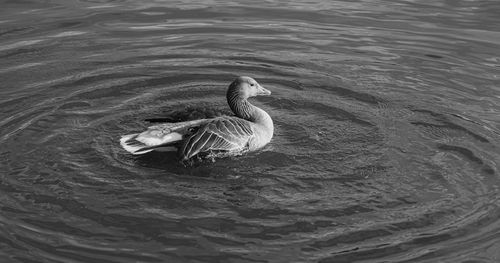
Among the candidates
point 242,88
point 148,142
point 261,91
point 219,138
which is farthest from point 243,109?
point 148,142

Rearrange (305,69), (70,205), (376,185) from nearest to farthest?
(70,205) → (376,185) → (305,69)

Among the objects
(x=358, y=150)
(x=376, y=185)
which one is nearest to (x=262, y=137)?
(x=358, y=150)

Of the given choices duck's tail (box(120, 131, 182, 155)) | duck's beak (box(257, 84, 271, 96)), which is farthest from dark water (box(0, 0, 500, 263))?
duck's beak (box(257, 84, 271, 96))

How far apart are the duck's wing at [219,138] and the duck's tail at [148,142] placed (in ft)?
0.64

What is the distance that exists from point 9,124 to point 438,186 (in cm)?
596

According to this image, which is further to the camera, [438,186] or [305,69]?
[305,69]

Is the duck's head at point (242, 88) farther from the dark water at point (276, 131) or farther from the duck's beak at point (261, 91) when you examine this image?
the dark water at point (276, 131)

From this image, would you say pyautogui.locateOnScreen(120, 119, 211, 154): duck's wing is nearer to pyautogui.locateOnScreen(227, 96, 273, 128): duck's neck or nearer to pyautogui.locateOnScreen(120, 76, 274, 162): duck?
pyautogui.locateOnScreen(120, 76, 274, 162): duck

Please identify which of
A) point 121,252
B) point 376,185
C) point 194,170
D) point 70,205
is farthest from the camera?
point 194,170

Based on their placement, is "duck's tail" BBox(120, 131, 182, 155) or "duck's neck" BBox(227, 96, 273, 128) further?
"duck's neck" BBox(227, 96, 273, 128)

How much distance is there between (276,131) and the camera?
1117 cm

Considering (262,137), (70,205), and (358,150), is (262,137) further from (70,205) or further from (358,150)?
(70,205)

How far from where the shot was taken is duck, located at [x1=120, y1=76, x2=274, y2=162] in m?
10.1

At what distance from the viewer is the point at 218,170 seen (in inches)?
391
